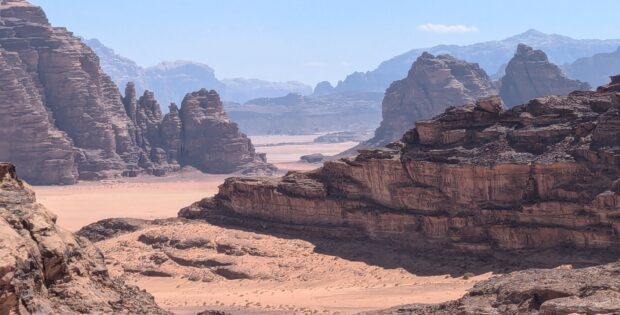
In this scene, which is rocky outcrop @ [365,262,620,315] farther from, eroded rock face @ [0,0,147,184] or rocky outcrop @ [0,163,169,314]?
eroded rock face @ [0,0,147,184]

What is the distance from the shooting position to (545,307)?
19953 millimetres

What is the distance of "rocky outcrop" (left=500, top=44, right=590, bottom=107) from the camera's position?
382ft

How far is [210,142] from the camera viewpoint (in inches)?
4328

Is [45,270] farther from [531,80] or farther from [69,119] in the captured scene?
[531,80]

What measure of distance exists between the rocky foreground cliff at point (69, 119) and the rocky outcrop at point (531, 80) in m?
33.8

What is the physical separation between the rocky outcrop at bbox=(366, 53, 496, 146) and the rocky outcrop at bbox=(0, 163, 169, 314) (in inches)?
3843

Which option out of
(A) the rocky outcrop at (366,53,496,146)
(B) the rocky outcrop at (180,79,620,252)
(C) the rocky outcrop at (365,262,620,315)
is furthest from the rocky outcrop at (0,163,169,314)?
(A) the rocky outcrop at (366,53,496,146)

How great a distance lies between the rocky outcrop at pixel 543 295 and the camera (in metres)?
19.6

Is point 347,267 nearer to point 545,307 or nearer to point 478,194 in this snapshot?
point 478,194

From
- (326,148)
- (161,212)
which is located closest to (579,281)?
(161,212)

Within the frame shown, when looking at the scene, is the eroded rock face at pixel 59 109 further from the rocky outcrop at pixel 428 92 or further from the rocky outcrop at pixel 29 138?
the rocky outcrop at pixel 428 92

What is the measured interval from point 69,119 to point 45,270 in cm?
8718

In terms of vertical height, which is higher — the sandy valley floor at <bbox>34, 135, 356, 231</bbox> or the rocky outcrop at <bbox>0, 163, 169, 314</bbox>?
the rocky outcrop at <bbox>0, 163, 169, 314</bbox>

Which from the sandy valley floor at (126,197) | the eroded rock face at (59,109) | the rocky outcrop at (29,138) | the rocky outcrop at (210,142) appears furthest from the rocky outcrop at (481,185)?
the rocky outcrop at (210,142)
